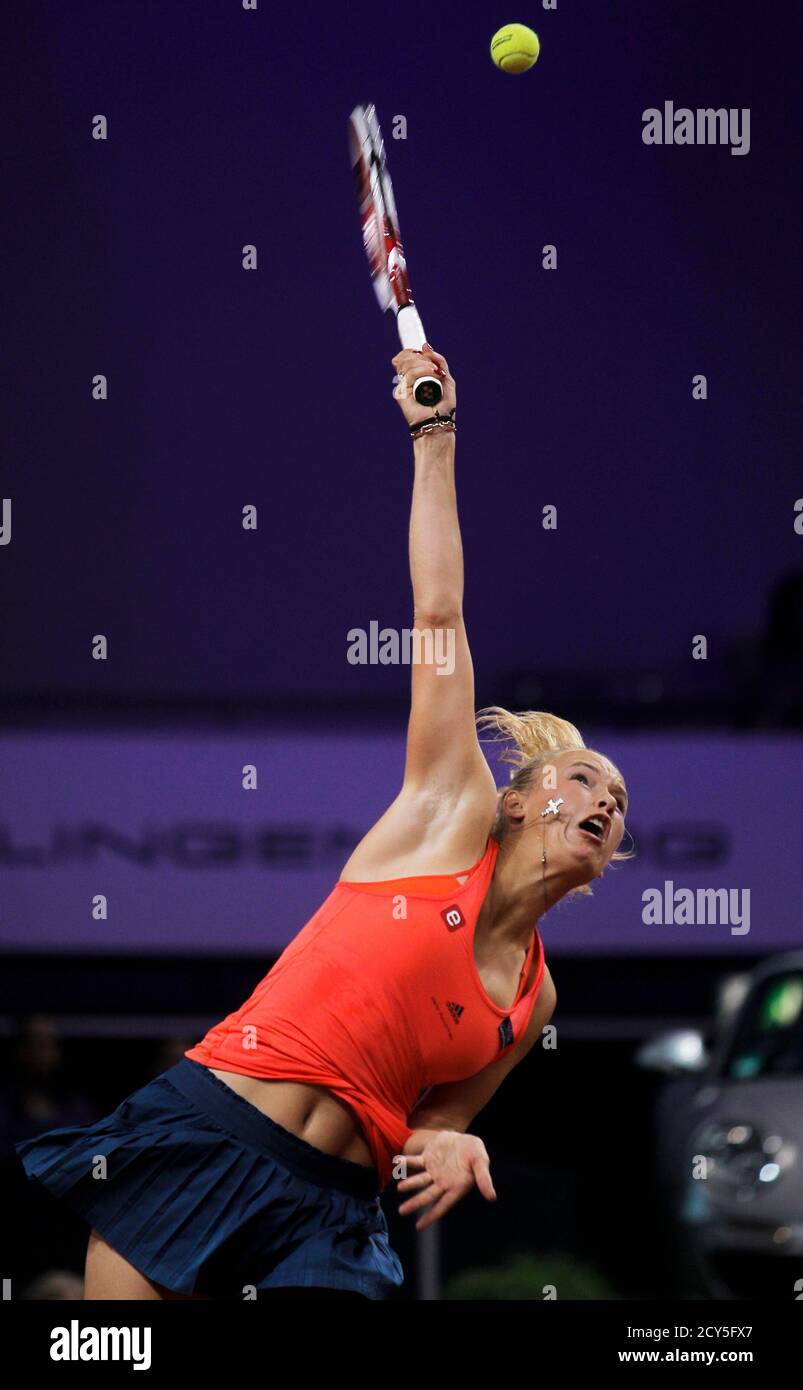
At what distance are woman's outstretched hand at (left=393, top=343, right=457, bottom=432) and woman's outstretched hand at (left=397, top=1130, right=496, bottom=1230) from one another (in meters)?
1.17

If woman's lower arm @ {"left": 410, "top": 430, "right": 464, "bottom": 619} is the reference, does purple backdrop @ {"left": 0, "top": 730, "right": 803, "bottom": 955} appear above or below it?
above

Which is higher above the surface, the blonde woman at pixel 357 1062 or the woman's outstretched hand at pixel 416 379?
the woman's outstretched hand at pixel 416 379

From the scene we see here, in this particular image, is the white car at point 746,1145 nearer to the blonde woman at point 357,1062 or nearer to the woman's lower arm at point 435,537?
the blonde woman at point 357,1062

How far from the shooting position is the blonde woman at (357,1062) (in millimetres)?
2869

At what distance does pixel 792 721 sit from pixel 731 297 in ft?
4.98

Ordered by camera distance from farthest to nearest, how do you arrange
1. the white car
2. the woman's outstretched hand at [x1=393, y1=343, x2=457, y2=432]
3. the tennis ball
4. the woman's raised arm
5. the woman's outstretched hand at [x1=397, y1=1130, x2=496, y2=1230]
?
the white car < the tennis ball < the woman's outstretched hand at [x1=393, y1=343, x2=457, y2=432] < the woman's raised arm < the woman's outstretched hand at [x1=397, y1=1130, x2=496, y2=1230]

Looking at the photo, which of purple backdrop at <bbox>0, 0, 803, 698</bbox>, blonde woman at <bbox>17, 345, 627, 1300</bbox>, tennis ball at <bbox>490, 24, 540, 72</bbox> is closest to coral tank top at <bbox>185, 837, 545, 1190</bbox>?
blonde woman at <bbox>17, 345, 627, 1300</bbox>

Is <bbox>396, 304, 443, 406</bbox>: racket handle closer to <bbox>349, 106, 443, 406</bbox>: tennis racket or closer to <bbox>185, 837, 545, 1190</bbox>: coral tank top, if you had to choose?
<bbox>349, 106, 443, 406</bbox>: tennis racket

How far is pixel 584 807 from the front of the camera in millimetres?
3041

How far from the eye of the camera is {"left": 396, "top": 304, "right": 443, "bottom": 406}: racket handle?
3.12 m

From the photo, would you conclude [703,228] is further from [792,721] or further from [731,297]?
[792,721]

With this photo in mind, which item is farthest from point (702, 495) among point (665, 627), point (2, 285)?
point (2, 285)

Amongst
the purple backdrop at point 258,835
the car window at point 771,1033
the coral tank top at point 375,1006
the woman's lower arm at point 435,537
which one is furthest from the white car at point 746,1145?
the woman's lower arm at point 435,537

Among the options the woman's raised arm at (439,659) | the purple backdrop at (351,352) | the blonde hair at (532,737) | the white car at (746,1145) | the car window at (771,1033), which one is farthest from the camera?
the purple backdrop at (351,352)
